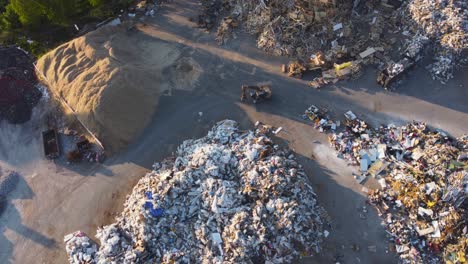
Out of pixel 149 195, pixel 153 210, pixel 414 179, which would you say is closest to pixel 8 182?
pixel 149 195

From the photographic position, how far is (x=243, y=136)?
17.0 meters

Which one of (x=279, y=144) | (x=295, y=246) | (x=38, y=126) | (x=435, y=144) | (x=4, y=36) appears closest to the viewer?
(x=295, y=246)

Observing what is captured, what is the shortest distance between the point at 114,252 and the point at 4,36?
1513 cm

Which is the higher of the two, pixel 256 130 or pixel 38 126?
pixel 256 130

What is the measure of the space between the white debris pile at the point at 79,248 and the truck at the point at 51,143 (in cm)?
432

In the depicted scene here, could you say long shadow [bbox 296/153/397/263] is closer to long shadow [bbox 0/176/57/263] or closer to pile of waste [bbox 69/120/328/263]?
pile of waste [bbox 69/120/328/263]

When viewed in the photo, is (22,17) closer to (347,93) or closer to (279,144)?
(279,144)

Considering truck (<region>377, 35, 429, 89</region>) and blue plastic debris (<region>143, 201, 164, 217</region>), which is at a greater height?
truck (<region>377, 35, 429, 89</region>)

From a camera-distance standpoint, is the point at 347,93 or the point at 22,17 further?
the point at 22,17

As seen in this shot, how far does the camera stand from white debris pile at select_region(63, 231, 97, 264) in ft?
48.8

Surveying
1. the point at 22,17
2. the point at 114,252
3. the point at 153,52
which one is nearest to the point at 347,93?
the point at 153,52

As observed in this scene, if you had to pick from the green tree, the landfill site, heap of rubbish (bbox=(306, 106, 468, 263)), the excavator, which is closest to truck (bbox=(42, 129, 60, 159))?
the landfill site

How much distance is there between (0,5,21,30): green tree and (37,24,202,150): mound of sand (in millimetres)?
3885

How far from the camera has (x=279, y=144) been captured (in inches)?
672
